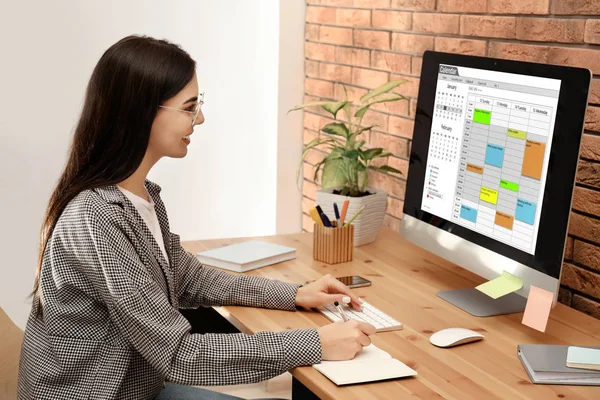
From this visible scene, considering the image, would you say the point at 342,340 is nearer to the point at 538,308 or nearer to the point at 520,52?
the point at 538,308

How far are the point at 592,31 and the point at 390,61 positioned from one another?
0.82 meters

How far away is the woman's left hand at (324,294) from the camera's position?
177 cm

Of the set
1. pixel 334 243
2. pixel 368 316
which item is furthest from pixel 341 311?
pixel 334 243

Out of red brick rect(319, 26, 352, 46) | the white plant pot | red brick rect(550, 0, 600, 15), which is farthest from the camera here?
red brick rect(319, 26, 352, 46)

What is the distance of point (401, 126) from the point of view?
248 centimetres

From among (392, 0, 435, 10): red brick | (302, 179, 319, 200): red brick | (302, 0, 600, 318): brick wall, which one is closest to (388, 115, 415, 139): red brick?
(302, 0, 600, 318): brick wall

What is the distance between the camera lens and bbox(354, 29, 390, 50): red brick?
8.28ft

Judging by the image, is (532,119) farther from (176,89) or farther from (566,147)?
(176,89)

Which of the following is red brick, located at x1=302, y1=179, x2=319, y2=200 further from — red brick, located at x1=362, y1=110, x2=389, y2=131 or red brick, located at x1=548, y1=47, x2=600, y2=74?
red brick, located at x1=548, y1=47, x2=600, y2=74

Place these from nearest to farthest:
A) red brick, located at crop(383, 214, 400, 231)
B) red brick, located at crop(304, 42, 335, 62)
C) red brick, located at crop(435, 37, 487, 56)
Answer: red brick, located at crop(435, 37, 487, 56), red brick, located at crop(383, 214, 400, 231), red brick, located at crop(304, 42, 335, 62)

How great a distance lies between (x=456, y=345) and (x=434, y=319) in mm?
140

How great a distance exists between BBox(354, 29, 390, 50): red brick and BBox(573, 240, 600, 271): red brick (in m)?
0.93

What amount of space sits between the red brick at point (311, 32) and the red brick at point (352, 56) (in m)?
0.16

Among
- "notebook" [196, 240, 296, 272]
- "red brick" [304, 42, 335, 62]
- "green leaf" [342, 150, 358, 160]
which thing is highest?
"red brick" [304, 42, 335, 62]
